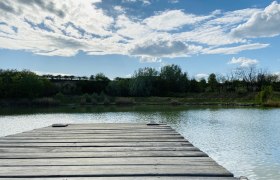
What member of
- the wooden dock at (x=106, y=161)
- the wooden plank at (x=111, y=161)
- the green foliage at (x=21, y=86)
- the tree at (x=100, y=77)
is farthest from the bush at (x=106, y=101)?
the wooden plank at (x=111, y=161)

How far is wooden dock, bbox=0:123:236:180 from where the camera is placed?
149 inches

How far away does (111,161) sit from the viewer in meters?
4.55

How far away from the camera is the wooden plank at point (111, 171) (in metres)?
3.78

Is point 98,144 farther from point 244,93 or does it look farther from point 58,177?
point 244,93

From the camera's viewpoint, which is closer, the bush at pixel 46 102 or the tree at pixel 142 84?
the bush at pixel 46 102

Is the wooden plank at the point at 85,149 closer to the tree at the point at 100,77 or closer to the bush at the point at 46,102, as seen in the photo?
the bush at the point at 46,102

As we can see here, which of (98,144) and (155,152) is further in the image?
(98,144)

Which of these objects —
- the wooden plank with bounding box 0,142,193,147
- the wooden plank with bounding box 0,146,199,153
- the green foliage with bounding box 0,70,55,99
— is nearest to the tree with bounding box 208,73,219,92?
the green foliage with bounding box 0,70,55,99

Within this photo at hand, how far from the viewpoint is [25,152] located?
17.3 ft

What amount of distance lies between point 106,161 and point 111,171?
615 millimetres

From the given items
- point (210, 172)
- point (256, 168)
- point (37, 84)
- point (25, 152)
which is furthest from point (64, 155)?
point (37, 84)

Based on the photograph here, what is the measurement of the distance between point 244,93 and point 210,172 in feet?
241

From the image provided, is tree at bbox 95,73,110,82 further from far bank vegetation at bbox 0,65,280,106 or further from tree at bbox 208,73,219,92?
tree at bbox 208,73,219,92

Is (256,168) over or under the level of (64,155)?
under
